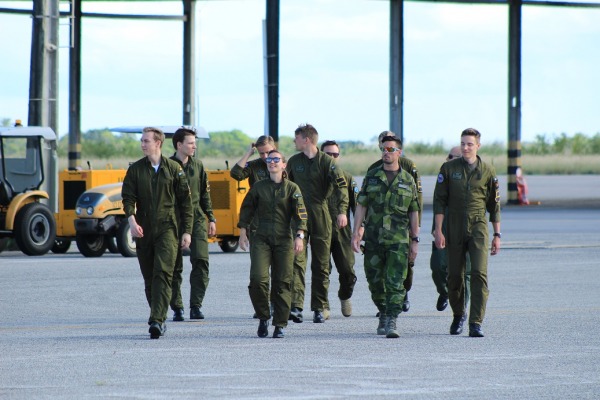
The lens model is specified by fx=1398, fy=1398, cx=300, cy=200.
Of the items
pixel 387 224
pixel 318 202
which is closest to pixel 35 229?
pixel 318 202

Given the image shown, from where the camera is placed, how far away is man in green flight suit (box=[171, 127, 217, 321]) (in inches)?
527

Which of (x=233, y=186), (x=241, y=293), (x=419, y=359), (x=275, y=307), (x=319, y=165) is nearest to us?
(x=419, y=359)

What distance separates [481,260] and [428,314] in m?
1.99

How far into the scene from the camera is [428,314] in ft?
45.8

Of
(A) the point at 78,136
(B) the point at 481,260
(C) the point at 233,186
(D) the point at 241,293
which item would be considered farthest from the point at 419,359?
(A) the point at 78,136

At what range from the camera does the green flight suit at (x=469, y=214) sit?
12062 millimetres

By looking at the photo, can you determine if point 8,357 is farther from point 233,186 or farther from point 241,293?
point 233,186

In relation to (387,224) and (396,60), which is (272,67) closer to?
(396,60)

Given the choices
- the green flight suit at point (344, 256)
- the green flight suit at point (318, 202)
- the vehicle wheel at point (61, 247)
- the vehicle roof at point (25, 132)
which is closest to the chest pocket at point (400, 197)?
the green flight suit at point (318, 202)

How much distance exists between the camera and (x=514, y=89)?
41.1 meters

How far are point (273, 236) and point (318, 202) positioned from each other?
111 centimetres

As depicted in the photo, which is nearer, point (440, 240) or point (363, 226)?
point (440, 240)

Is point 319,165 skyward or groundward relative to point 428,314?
skyward

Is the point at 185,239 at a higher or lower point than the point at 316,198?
lower
